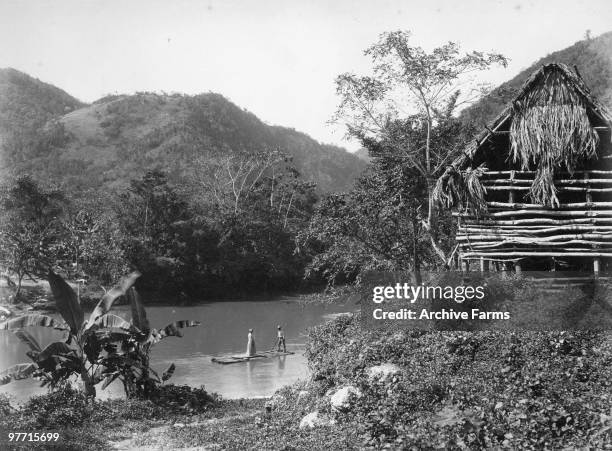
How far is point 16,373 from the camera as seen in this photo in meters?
8.18

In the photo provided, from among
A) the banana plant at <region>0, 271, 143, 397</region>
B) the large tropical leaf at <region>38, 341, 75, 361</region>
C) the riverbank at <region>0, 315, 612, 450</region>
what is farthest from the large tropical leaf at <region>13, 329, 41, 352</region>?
the riverbank at <region>0, 315, 612, 450</region>

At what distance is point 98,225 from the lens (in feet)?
86.5

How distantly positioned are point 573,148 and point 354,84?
4.03m

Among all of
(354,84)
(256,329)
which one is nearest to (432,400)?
(354,84)

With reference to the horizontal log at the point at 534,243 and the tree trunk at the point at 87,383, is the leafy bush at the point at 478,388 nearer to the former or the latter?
the horizontal log at the point at 534,243

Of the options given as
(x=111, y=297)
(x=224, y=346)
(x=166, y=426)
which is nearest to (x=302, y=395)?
(x=166, y=426)

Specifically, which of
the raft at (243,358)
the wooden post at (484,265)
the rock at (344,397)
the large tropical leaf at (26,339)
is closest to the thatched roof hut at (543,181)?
the wooden post at (484,265)

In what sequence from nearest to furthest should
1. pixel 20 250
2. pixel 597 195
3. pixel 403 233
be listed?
1. pixel 597 195
2. pixel 403 233
3. pixel 20 250

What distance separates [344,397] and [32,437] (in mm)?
2858

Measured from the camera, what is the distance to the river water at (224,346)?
12.8m

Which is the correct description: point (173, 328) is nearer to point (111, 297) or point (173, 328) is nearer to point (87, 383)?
point (111, 297)

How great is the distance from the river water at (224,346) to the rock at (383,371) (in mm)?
4596

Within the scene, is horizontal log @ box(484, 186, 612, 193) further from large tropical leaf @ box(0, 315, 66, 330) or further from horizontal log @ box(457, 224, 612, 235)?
large tropical leaf @ box(0, 315, 66, 330)

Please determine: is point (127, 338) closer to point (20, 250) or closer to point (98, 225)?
point (20, 250)
